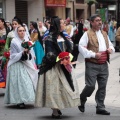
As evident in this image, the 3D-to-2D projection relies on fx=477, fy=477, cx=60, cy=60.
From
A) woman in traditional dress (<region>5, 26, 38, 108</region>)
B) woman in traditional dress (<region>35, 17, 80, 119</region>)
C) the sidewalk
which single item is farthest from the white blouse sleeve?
the sidewalk

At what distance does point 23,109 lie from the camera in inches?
351

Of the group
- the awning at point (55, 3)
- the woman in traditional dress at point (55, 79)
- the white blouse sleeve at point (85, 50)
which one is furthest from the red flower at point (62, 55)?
the awning at point (55, 3)

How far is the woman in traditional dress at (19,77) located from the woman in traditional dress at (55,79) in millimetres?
1108

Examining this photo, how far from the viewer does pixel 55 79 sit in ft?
25.5

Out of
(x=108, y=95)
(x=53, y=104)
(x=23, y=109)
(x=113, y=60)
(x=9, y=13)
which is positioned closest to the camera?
(x=53, y=104)

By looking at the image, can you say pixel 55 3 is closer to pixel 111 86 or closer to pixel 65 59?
pixel 111 86

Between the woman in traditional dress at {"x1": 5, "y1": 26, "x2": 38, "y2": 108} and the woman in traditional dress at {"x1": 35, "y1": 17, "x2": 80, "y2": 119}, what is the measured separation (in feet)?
3.64

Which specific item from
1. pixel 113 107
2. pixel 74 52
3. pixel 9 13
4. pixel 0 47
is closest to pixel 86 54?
pixel 74 52

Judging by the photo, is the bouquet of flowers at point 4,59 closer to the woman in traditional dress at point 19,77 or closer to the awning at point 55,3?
the woman in traditional dress at point 19,77

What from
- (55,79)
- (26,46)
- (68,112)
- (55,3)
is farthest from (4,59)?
(55,3)

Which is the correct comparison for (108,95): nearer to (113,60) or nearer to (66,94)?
(66,94)

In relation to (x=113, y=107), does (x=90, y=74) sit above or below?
above

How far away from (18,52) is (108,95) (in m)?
2.40

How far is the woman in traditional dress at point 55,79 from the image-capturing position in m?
7.72
